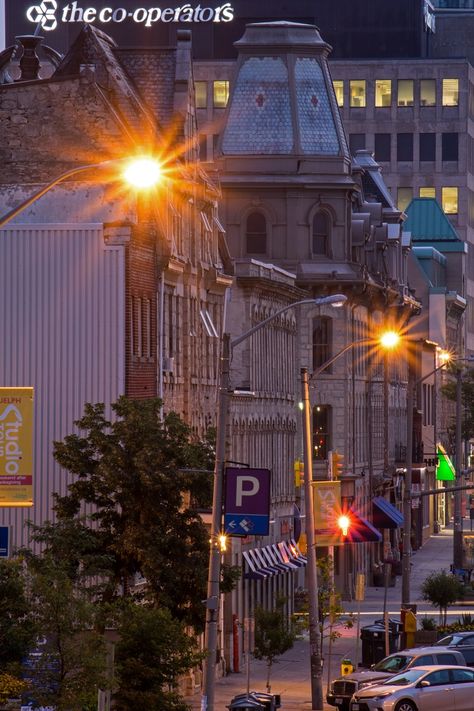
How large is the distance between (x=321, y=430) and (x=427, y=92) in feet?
235

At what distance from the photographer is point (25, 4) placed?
480 ft

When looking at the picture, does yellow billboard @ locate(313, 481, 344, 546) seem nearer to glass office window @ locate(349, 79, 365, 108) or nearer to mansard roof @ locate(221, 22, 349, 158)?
mansard roof @ locate(221, 22, 349, 158)

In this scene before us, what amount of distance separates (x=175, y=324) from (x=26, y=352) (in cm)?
629

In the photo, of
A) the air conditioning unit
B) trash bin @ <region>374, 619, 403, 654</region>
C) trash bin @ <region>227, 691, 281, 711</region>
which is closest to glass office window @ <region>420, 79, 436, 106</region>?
trash bin @ <region>374, 619, 403, 654</region>

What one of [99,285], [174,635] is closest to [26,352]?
[99,285]

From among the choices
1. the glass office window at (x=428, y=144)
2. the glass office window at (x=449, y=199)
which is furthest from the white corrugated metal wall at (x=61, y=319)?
the glass office window at (x=449, y=199)

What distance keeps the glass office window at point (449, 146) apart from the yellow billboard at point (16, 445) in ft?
398

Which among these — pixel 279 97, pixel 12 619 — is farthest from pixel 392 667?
pixel 279 97

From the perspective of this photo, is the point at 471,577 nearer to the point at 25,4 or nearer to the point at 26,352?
the point at 26,352

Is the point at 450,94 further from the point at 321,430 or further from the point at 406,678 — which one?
the point at 406,678

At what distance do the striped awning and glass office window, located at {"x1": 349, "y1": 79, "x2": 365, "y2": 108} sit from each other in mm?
81185

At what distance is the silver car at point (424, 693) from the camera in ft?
146

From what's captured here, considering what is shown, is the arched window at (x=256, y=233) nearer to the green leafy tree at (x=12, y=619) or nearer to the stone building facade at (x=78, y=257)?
the stone building facade at (x=78, y=257)

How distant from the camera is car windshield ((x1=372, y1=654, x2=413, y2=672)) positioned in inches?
1907
